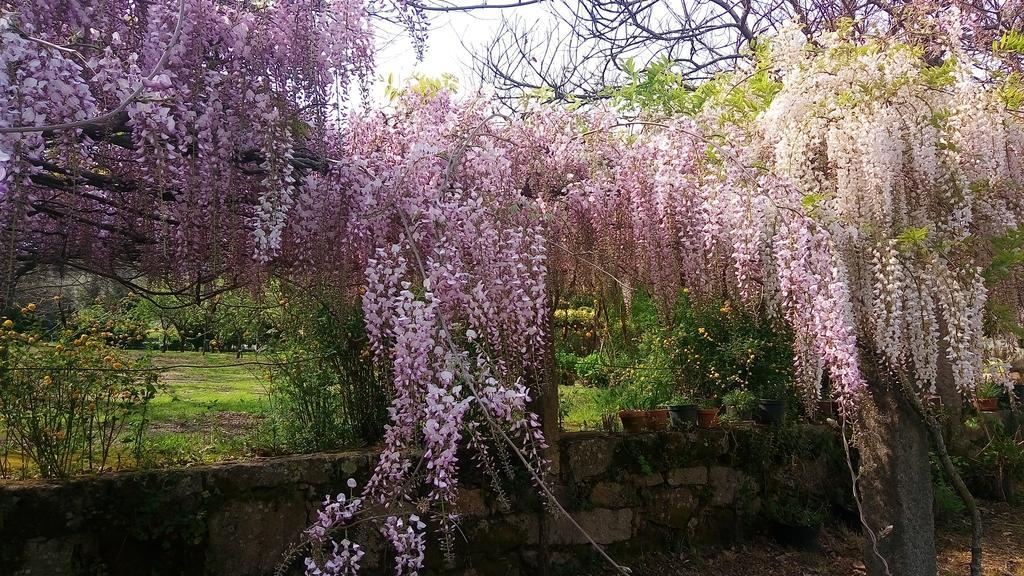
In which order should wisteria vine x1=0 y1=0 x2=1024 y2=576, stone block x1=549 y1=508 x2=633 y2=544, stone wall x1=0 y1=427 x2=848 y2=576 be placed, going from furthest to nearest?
stone block x1=549 y1=508 x2=633 y2=544, stone wall x1=0 y1=427 x2=848 y2=576, wisteria vine x1=0 y1=0 x2=1024 y2=576

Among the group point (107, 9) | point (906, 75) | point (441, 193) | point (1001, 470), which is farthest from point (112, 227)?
point (1001, 470)

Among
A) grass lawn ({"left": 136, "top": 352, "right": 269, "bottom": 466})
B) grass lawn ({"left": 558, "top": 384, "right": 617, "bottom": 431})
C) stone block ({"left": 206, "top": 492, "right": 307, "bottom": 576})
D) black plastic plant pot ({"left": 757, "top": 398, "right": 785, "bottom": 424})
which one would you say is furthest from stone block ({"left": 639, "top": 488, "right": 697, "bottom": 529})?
grass lawn ({"left": 136, "top": 352, "right": 269, "bottom": 466})

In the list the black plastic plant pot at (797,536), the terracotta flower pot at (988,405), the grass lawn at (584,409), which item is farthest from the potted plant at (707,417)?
the terracotta flower pot at (988,405)

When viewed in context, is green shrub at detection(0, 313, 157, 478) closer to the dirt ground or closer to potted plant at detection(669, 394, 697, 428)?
the dirt ground

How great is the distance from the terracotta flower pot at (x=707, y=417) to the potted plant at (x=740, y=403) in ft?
0.90

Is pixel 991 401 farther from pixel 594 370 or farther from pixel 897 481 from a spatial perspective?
pixel 897 481

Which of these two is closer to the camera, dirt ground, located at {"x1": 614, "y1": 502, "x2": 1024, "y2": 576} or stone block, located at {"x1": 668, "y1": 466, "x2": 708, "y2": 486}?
dirt ground, located at {"x1": 614, "y1": 502, "x2": 1024, "y2": 576}

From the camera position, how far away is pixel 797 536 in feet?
17.0

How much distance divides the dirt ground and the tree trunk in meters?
1.04

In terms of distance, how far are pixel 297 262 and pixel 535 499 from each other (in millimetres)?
2294

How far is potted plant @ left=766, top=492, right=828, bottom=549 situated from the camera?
16.9ft

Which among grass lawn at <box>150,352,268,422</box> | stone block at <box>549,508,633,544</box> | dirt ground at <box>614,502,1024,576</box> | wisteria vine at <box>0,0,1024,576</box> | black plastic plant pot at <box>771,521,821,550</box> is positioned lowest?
dirt ground at <box>614,502,1024,576</box>

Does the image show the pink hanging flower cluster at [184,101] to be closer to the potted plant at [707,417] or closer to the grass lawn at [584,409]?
the grass lawn at [584,409]

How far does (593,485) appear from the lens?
4.56 metres
